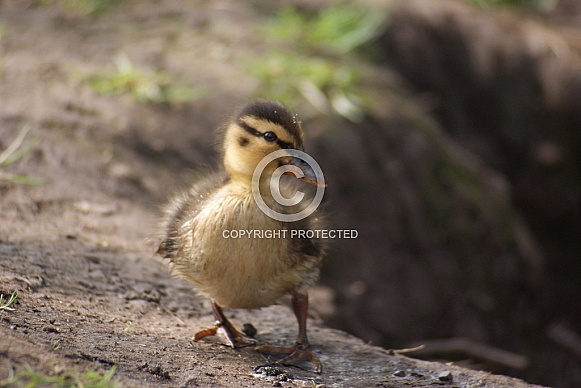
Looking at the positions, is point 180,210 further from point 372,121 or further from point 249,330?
point 372,121

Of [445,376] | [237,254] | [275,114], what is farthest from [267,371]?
[275,114]

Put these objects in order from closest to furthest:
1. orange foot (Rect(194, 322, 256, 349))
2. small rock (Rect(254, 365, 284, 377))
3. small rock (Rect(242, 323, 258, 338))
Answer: small rock (Rect(254, 365, 284, 377)) < orange foot (Rect(194, 322, 256, 349)) < small rock (Rect(242, 323, 258, 338))

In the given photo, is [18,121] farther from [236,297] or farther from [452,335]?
[452,335]

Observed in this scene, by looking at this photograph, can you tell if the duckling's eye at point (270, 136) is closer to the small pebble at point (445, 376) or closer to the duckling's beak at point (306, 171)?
the duckling's beak at point (306, 171)

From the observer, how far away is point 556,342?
8375 millimetres

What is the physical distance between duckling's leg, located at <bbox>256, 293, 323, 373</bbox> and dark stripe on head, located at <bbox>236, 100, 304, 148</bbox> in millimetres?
922

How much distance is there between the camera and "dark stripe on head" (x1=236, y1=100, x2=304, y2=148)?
3.75m

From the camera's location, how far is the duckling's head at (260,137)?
3.75 metres

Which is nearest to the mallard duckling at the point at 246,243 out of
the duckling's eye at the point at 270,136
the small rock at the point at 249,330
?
the duckling's eye at the point at 270,136

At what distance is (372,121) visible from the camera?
744cm

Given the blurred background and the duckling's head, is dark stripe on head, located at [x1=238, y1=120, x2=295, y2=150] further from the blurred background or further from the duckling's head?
the blurred background

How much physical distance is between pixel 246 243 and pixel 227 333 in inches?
27.9

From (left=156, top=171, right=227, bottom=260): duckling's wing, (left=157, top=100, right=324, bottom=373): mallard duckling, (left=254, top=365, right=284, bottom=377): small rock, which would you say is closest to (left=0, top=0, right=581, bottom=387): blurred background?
(left=156, top=171, right=227, bottom=260): duckling's wing

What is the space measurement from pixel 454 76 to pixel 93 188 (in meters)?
6.20
